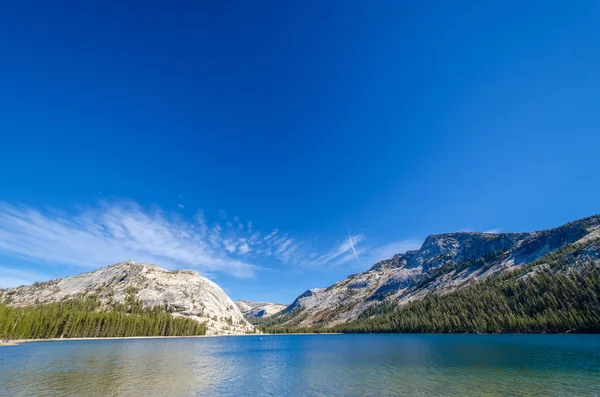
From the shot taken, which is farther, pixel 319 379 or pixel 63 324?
pixel 63 324

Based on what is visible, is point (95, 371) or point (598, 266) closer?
point (95, 371)

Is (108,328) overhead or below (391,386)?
overhead

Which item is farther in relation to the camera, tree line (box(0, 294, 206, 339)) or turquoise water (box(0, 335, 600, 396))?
tree line (box(0, 294, 206, 339))

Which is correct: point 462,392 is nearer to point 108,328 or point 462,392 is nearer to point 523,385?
point 523,385

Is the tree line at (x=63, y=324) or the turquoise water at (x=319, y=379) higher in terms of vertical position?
the tree line at (x=63, y=324)

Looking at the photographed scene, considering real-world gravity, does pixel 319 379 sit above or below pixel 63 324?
below

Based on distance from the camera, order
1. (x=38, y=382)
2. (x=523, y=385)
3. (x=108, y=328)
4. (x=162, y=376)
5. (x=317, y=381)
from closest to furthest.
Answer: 1. (x=523, y=385)
2. (x=38, y=382)
3. (x=317, y=381)
4. (x=162, y=376)
5. (x=108, y=328)

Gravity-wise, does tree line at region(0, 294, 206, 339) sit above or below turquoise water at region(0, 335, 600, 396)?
above

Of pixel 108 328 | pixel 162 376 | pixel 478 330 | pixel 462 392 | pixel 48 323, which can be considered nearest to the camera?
pixel 462 392

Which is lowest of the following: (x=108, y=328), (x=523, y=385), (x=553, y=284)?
(x=523, y=385)

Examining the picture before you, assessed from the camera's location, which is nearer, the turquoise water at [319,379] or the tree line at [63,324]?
the turquoise water at [319,379]

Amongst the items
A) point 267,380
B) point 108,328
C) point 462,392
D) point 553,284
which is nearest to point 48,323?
point 108,328

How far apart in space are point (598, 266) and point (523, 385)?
230 m

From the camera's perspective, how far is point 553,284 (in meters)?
186
